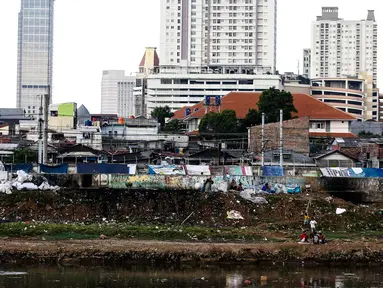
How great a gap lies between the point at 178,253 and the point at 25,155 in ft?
125

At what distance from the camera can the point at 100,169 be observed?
52438 millimetres

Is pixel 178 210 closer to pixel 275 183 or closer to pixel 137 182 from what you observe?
pixel 137 182

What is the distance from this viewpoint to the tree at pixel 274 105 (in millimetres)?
89125

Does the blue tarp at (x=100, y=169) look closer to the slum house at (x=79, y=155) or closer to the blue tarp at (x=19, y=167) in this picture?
the blue tarp at (x=19, y=167)

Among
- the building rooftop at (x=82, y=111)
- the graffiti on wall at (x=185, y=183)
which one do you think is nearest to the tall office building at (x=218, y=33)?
the building rooftop at (x=82, y=111)

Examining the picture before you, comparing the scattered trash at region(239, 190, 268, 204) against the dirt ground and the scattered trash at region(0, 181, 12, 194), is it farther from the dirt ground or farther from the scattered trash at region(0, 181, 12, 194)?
the scattered trash at region(0, 181, 12, 194)

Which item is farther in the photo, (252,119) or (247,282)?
(252,119)

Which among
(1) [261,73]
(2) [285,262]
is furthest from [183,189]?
(1) [261,73]

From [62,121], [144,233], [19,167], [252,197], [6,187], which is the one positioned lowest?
[144,233]

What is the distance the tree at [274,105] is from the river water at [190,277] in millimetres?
57498

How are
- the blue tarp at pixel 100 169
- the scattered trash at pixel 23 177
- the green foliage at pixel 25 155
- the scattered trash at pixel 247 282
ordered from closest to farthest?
the scattered trash at pixel 247 282, the scattered trash at pixel 23 177, the blue tarp at pixel 100 169, the green foliage at pixel 25 155

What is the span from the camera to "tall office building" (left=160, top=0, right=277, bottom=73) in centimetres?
15888

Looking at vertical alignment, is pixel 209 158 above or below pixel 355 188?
above

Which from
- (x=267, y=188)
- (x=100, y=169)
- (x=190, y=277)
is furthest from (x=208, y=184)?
(x=190, y=277)
